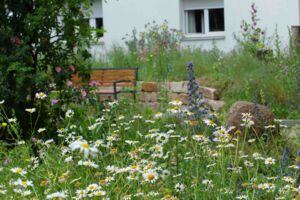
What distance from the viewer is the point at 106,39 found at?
20578mm

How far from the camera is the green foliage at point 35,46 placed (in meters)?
8.02

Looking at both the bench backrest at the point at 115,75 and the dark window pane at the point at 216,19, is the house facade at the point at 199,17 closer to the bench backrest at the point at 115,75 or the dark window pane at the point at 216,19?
the dark window pane at the point at 216,19

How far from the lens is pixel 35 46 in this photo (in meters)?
8.36

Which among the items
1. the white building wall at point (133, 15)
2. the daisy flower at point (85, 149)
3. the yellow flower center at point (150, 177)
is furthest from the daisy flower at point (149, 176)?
the white building wall at point (133, 15)

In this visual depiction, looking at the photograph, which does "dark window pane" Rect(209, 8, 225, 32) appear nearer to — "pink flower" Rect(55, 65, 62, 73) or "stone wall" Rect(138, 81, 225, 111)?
"stone wall" Rect(138, 81, 225, 111)

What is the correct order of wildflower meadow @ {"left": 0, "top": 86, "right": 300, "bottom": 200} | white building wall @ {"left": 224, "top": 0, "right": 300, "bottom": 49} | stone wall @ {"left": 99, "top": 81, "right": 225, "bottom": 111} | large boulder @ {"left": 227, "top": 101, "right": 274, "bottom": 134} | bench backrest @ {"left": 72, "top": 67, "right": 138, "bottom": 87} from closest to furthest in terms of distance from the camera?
wildflower meadow @ {"left": 0, "top": 86, "right": 300, "bottom": 200} → large boulder @ {"left": 227, "top": 101, "right": 274, "bottom": 134} → stone wall @ {"left": 99, "top": 81, "right": 225, "bottom": 111} → bench backrest @ {"left": 72, "top": 67, "right": 138, "bottom": 87} → white building wall @ {"left": 224, "top": 0, "right": 300, "bottom": 49}

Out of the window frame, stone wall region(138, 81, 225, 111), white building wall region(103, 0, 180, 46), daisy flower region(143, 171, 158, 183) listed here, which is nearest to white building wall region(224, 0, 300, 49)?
the window frame

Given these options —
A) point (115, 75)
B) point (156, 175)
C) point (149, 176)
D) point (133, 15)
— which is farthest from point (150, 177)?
point (133, 15)

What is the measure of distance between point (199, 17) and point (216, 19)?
56cm

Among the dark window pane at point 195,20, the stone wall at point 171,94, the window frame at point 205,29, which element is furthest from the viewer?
the dark window pane at point 195,20

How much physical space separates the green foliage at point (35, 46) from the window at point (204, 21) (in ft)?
36.8

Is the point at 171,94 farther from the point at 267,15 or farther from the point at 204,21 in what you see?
the point at 204,21

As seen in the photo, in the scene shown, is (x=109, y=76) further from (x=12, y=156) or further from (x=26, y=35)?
(x=12, y=156)

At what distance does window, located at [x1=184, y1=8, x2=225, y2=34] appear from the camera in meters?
19.5
